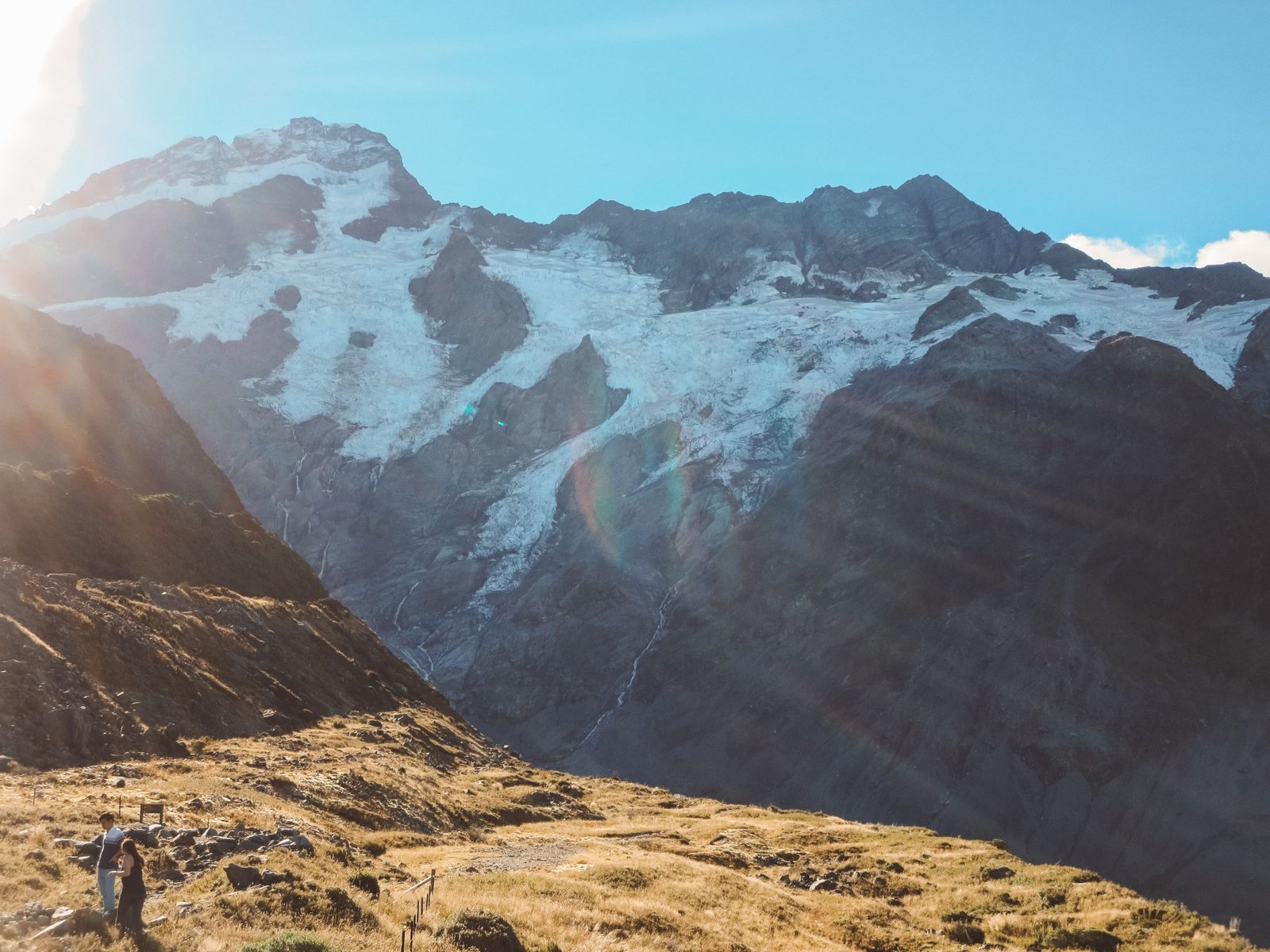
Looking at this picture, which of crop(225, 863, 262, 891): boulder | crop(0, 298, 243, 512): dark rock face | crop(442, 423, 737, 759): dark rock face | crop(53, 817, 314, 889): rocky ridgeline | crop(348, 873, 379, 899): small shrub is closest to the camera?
crop(225, 863, 262, 891): boulder

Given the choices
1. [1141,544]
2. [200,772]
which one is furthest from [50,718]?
[1141,544]

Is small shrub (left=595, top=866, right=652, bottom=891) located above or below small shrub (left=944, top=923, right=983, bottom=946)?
below

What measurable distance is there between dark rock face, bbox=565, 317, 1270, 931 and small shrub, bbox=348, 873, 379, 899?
339 ft

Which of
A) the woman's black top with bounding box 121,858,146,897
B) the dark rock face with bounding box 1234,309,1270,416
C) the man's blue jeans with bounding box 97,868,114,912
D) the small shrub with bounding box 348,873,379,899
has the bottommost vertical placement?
the small shrub with bounding box 348,873,379,899

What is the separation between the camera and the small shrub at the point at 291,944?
50.1 feet

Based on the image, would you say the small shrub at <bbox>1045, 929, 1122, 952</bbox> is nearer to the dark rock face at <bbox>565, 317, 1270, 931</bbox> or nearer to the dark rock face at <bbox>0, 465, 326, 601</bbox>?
the dark rock face at <bbox>0, 465, 326, 601</bbox>

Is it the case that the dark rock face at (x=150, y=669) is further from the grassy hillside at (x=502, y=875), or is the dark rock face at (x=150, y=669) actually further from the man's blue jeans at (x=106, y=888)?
the man's blue jeans at (x=106, y=888)

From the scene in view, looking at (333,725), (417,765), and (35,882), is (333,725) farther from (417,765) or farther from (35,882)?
(35,882)

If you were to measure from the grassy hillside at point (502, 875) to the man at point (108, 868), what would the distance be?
0.73 metres

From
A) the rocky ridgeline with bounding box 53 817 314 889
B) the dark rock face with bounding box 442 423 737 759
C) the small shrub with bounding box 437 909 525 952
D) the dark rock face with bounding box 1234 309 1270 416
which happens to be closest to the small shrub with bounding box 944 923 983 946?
the small shrub with bounding box 437 909 525 952

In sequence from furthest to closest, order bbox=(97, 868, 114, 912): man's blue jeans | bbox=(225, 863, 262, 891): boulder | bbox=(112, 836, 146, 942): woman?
bbox=(225, 863, 262, 891): boulder
bbox=(97, 868, 114, 912): man's blue jeans
bbox=(112, 836, 146, 942): woman

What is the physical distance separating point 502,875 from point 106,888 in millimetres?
12274

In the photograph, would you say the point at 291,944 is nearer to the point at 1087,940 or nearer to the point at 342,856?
the point at 342,856

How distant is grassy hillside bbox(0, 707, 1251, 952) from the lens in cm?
1872
